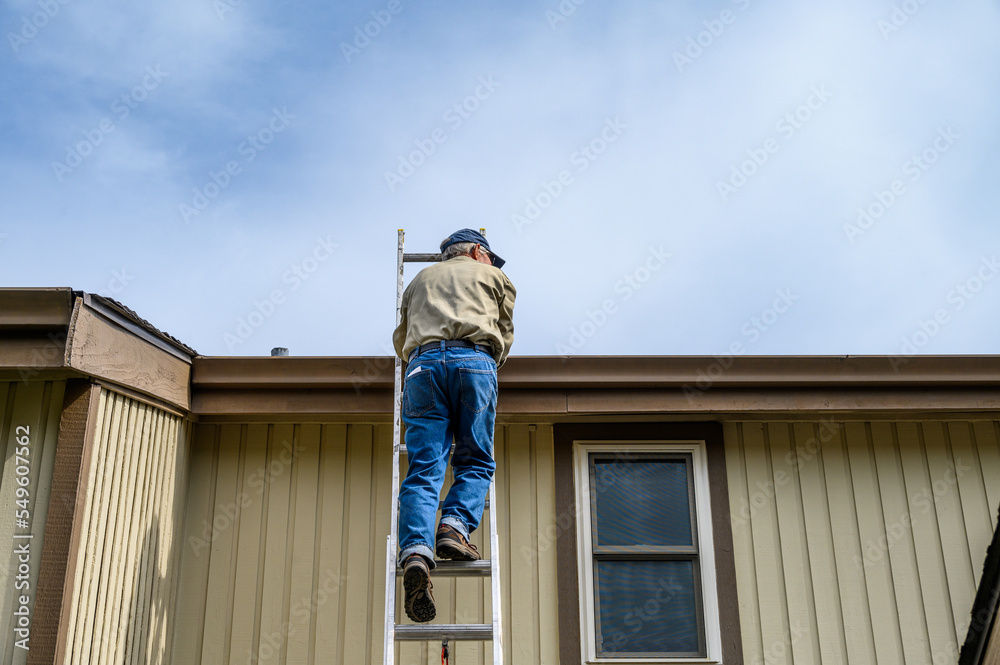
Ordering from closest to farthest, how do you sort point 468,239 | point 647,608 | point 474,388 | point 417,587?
point 417,587
point 474,388
point 468,239
point 647,608

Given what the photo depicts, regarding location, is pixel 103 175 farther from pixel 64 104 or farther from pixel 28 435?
pixel 28 435

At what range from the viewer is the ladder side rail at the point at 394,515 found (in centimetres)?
341

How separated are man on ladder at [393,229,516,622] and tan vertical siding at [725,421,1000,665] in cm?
197

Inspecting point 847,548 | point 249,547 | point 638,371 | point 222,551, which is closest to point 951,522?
point 847,548

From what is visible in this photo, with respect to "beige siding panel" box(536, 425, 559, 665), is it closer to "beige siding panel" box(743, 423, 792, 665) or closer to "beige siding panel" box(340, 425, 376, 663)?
"beige siding panel" box(340, 425, 376, 663)

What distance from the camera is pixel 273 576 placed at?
186 inches

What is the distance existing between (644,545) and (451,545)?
6.12ft

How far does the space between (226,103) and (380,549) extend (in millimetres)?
6919

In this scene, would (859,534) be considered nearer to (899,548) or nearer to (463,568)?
(899,548)

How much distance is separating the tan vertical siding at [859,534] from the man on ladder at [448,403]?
77.5 inches

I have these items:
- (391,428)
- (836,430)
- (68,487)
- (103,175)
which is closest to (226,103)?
(103,175)

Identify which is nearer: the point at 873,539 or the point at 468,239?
the point at 468,239

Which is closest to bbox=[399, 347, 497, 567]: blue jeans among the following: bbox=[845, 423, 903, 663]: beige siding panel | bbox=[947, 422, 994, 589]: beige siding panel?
bbox=[845, 423, 903, 663]: beige siding panel

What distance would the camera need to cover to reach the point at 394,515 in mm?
4148
